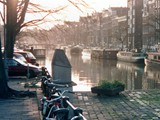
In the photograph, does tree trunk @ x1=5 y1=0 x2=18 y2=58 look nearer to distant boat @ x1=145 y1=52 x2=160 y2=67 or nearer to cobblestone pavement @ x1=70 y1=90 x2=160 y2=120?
cobblestone pavement @ x1=70 y1=90 x2=160 y2=120

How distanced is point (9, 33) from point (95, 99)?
337 inches

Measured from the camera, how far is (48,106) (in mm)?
6383

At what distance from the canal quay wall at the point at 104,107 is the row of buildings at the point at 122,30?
52.5 metres

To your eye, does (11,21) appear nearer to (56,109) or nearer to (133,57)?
(56,109)

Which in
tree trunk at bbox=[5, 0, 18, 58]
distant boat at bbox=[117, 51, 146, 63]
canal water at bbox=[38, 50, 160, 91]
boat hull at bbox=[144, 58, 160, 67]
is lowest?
canal water at bbox=[38, 50, 160, 91]

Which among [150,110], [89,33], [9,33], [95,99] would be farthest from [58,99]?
[89,33]

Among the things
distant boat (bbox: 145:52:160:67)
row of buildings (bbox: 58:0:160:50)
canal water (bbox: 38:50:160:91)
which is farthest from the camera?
row of buildings (bbox: 58:0:160:50)

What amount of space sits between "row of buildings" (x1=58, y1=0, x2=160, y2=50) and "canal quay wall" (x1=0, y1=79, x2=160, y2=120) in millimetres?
52484

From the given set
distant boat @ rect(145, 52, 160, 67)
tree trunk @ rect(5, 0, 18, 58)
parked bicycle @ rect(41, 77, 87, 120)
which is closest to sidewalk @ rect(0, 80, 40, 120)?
parked bicycle @ rect(41, 77, 87, 120)

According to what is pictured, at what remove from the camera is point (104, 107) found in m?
10.9

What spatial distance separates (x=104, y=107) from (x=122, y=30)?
3107 inches

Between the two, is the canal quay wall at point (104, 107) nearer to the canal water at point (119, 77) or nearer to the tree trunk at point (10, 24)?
the tree trunk at point (10, 24)

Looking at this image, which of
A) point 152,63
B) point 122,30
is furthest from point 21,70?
point 122,30

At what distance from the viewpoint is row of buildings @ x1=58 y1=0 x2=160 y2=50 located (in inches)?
2992
